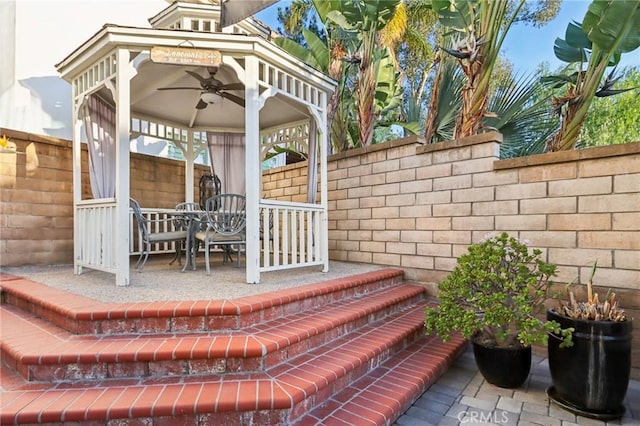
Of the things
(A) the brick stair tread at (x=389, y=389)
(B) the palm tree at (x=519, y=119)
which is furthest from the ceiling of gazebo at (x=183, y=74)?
(A) the brick stair tread at (x=389, y=389)

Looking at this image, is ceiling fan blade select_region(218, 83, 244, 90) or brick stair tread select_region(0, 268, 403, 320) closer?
brick stair tread select_region(0, 268, 403, 320)

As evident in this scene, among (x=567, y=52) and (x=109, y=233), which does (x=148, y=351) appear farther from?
(x=567, y=52)

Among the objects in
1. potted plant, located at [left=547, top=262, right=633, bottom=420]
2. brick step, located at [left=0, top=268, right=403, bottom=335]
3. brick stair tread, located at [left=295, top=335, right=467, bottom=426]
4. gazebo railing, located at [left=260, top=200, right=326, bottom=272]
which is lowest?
brick stair tread, located at [left=295, top=335, right=467, bottom=426]

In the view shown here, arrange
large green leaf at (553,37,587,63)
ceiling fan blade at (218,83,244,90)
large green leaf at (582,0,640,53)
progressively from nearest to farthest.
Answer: large green leaf at (582,0,640,53) < large green leaf at (553,37,587,63) < ceiling fan blade at (218,83,244,90)

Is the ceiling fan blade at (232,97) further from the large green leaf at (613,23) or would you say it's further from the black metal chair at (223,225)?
the large green leaf at (613,23)

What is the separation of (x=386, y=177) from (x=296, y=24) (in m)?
7.41

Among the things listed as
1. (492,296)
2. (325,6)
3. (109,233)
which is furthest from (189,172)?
(492,296)

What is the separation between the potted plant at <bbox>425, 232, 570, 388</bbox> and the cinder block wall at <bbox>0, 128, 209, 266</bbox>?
4989mm

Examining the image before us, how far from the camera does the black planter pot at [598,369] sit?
223cm

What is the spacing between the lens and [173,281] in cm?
347

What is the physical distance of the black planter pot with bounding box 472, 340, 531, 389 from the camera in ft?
8.52

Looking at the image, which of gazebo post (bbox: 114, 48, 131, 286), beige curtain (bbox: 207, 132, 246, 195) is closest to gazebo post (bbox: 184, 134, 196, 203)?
beige curtain (bbox: 207, 132, 246, 195)

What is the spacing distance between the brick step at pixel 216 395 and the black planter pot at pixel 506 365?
22.5 inches
